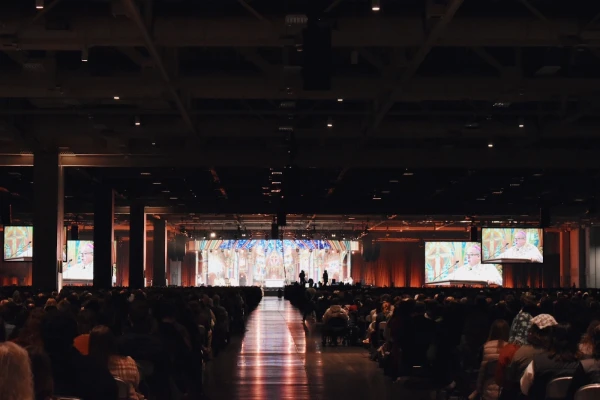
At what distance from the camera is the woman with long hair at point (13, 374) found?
13.0ft

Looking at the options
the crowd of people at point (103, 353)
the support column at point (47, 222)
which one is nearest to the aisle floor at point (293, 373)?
the crowd of people at point (103, 353)

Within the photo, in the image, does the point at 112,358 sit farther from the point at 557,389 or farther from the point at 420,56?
the point at 420,56

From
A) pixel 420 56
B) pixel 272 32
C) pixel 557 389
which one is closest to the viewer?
pixel 557 389

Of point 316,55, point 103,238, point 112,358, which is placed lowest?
point 112,358

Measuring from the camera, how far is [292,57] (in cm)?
2245

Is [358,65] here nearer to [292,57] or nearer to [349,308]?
[292,57]

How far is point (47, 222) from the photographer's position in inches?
1273

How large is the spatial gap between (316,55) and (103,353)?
7.02 metres

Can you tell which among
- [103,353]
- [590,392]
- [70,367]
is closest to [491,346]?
[590,392]

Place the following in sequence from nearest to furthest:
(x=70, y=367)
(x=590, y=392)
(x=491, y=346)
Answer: (x=70, y=367), (x=590, y=392), (x=491, y=346)

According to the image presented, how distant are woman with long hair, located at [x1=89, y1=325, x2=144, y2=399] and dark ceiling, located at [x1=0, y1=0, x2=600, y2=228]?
254 inches

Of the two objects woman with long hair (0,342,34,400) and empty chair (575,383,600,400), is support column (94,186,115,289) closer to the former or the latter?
empty chair (575,383,600,400)

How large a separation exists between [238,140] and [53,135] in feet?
20.1

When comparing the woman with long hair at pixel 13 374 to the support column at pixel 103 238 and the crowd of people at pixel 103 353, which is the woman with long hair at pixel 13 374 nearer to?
the crowd of people at pixel 103 353
